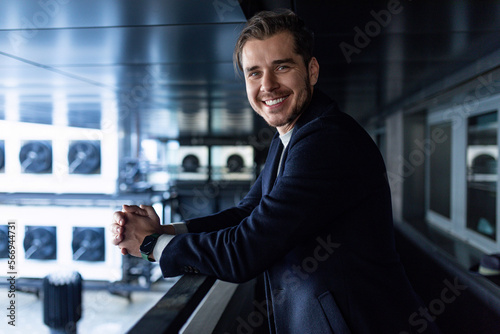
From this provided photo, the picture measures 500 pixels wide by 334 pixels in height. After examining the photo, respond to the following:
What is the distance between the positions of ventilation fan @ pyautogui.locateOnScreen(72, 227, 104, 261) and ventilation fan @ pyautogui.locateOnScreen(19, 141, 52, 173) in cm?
166

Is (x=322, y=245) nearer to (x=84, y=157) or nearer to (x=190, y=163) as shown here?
(x=84, y=157)

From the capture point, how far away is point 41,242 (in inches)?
244

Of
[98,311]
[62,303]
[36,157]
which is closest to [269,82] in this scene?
[62,303]

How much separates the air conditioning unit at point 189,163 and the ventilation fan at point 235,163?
1.76ft

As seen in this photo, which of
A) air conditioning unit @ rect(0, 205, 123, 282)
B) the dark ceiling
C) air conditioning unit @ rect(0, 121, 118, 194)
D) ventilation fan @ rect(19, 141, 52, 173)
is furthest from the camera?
ventilation fan @ rect(19, 141, 52, 173)

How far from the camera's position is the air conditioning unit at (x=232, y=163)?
9.88 m

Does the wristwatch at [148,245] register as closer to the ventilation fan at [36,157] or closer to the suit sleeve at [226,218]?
the suit sleeve at [226,218]

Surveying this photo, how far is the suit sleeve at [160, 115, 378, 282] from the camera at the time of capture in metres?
0.77

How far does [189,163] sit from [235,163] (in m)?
1.09

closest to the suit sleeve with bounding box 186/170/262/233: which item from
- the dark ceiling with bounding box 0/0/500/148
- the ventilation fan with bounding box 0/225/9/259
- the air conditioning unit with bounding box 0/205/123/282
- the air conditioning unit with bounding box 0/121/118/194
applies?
the dark ceiling with bounding box 0/0/500/148

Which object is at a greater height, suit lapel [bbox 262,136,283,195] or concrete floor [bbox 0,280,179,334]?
suit lapel [bbox 262,136,283,195]

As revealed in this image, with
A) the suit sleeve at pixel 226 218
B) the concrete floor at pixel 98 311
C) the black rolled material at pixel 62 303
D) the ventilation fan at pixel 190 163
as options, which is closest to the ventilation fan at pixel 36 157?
the concrete floor at pixel 98 311

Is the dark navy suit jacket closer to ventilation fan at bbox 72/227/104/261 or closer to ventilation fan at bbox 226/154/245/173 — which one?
ventilation fan at bbox 72/227/104/261

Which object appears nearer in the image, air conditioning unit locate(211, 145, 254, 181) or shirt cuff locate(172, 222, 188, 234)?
shirt cuff locate(172, 222, 188, 234)
